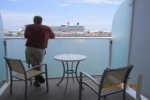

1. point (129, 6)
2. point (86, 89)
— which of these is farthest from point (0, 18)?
point (129, 6)

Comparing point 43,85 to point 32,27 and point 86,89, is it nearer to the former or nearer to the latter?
point 86,89

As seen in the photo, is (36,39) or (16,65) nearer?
(16,65)

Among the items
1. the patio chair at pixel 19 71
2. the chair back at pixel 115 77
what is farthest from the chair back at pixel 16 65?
the chair back at pixel 115 77

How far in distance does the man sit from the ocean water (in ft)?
1.70

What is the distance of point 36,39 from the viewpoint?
3.66 metres

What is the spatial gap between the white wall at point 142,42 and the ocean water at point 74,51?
1.02 m

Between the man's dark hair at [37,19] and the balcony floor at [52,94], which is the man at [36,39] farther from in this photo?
the balcony floor at [52,94]

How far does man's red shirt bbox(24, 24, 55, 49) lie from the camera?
363 cm

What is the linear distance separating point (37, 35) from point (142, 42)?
5.98ft

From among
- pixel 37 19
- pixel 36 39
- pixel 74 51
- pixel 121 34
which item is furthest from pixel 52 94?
pixel 121 34

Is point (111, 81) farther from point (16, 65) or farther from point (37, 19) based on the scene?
point (37, 19)

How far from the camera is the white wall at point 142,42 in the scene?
3.17 meters

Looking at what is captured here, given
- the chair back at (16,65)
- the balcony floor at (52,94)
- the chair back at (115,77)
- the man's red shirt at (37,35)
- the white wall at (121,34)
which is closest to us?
the chair back at (115,77)

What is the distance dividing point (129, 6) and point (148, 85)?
145 centimetres
